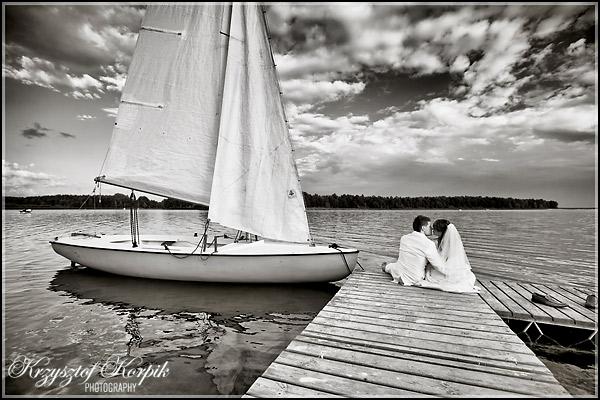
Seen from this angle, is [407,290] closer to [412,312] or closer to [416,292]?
[416,292]

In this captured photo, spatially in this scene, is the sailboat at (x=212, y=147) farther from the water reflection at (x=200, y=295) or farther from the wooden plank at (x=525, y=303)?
the wooden plank at (x=525, y=303)

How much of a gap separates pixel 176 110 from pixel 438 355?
9.62 m

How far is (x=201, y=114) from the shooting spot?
9.91 metres

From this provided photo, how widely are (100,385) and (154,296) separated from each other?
461 centimetres

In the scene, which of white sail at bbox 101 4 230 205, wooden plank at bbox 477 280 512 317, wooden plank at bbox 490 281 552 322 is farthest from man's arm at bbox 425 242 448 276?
white sail at bbox 101 4 230 205

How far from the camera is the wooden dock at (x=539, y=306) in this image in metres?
5.53

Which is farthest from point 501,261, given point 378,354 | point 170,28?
point 170,28

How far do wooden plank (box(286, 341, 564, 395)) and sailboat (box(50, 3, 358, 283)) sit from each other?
5.08 metres

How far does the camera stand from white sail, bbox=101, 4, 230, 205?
988 centimetres

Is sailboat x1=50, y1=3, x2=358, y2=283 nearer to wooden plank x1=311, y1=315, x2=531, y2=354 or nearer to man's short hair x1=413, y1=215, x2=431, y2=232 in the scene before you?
man's short hair x1=413, y1=215, x2=431, y2=232

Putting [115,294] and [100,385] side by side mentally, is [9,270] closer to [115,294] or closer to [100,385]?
[115,294]

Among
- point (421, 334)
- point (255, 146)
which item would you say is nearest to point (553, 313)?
point (421, 334)

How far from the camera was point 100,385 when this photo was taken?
4664mm

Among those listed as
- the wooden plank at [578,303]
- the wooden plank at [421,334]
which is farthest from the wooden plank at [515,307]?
the wooden plank at [421,334]
